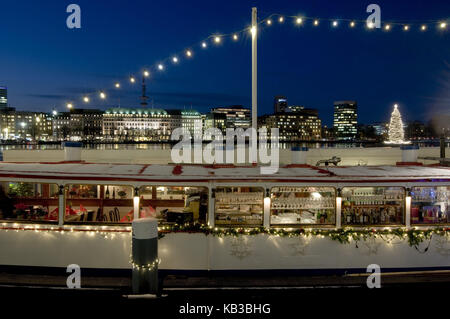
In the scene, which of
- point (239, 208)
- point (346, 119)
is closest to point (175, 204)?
point (239, 208)

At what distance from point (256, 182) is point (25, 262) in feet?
14.2

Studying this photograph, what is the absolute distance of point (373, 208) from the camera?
6.80 meters

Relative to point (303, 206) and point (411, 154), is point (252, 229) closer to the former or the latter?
point (303, 206)

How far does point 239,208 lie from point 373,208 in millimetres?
2532

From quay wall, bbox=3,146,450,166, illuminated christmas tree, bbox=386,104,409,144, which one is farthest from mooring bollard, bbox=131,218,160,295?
illuminated christmas tree, bbox=386,104,409,144

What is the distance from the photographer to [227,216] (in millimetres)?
6500

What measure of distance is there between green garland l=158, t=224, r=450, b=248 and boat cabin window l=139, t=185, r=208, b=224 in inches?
7.1

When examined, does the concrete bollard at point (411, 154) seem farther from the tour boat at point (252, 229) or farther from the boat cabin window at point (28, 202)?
the boat cabin window at point (28, 202)

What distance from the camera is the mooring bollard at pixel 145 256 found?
5.34m

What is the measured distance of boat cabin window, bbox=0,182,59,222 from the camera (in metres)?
6.77

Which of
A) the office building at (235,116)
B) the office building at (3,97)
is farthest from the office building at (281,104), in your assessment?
the office building at (3,97)

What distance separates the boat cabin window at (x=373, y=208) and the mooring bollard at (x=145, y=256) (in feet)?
11.2

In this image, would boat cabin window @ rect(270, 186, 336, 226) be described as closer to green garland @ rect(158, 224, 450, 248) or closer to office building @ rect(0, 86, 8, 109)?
green garland @ rect(158, 224, 450, 248)

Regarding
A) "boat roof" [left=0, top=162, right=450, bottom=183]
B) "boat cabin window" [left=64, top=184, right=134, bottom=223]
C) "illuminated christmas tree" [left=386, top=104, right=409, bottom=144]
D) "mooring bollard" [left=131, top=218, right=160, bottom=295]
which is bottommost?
"mooring bollard" [left=131, top=218, right=160, bottom=295]
